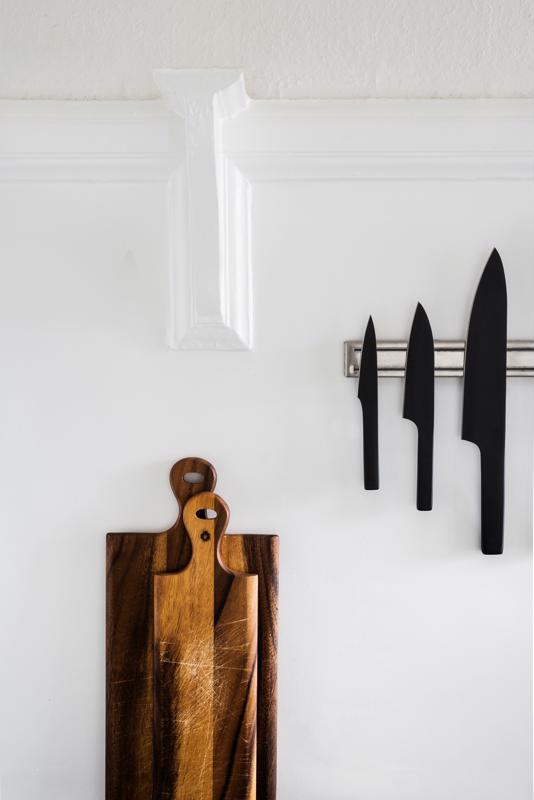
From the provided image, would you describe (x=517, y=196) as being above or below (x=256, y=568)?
above

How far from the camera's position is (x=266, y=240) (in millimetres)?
886

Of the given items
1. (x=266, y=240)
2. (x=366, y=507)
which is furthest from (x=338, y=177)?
(x=366, y=507)

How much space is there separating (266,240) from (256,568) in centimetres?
44

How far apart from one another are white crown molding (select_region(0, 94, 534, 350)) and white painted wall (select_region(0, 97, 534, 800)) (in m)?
0.03

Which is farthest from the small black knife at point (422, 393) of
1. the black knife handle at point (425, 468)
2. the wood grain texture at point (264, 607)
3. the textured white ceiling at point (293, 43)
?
the textured white ceiling at point (293, 43)

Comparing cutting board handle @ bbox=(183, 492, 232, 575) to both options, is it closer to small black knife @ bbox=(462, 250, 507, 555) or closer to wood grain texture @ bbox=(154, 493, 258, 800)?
wood grain texture @ bbox=(154, 493, 258, 800)

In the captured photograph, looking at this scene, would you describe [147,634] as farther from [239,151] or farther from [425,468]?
[239,151]

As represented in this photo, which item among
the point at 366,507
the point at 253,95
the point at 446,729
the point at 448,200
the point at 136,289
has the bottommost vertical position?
the point at 446,729

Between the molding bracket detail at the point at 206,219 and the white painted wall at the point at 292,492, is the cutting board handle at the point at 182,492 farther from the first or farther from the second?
the molding bracket detail at the point at 206,219

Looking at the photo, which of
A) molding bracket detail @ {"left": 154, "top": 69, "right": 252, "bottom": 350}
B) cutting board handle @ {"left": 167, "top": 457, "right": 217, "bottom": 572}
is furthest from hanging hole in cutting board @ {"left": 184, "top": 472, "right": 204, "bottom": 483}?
molding bracket detail @ {"left": 154, "top": 69, "right": 252, "bottom": 350}

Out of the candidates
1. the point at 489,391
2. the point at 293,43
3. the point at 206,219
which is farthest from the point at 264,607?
the point at 293,43

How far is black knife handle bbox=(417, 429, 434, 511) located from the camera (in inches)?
33.5

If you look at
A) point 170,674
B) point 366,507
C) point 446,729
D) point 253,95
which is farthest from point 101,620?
point 253,95

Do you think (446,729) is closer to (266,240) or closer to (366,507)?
(366,507)
